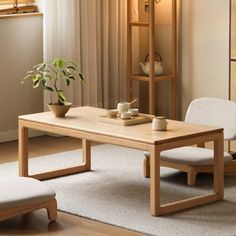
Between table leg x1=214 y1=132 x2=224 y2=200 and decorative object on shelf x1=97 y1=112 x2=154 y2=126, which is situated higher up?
decorative object on shelf x1=97 y1=112 x2=154 y2=126

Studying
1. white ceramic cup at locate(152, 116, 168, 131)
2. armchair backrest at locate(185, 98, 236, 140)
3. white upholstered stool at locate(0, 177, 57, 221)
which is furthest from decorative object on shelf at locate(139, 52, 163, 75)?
white upholstered stool at locate(0, 177, 57, 221)

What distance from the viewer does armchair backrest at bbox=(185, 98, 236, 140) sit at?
5676 mm

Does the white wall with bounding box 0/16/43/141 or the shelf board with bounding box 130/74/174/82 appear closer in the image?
the white wall with bounding box 0/16/43/141

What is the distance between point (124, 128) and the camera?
16.8 feet

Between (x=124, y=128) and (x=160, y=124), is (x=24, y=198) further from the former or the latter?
(x=160, y=124)

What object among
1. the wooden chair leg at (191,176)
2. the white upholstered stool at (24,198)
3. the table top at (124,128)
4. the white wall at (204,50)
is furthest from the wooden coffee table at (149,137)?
the white wall at (204,50)

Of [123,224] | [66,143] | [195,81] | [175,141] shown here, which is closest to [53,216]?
[123,224]

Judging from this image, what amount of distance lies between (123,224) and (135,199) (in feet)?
1.75

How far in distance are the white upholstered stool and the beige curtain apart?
2.52 metres

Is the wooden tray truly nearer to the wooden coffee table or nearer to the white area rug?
the wooden coffee table

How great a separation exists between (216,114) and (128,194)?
1.00m

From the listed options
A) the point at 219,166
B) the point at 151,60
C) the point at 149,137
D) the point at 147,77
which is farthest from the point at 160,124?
the point at 147,77

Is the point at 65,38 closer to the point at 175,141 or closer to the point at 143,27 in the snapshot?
the point at 143,27

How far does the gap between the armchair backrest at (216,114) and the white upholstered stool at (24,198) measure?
62.9 inches
